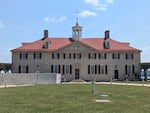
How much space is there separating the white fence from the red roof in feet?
32.5

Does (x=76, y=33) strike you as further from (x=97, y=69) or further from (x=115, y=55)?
(x=115, y=55)

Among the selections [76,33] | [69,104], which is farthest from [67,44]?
[69,104]

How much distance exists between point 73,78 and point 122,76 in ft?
26.7

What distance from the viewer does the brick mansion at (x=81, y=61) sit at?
181 feet

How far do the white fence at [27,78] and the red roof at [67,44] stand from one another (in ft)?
32.5

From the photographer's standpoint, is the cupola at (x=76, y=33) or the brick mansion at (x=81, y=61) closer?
the brick mansion at (x=81, y=61)

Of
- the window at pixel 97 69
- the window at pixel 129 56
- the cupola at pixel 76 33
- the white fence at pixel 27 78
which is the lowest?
the white fence at pixel 27 78

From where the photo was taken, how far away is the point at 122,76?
5569 cm

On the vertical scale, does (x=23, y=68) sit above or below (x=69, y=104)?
above

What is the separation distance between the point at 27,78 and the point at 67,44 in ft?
45.8

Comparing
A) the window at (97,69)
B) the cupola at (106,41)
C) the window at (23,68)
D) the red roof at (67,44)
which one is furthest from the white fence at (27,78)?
the cupola at (106,41)

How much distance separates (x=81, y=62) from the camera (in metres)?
55.7

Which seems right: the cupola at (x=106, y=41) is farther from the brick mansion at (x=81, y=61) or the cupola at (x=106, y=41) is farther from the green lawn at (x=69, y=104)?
the green lawn at (x=69, y=104)

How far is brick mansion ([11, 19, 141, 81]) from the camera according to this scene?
2178 inches
